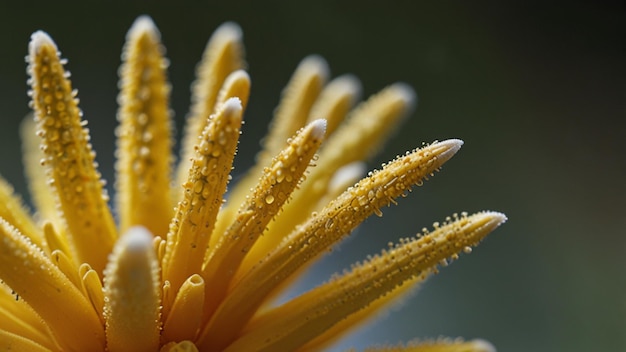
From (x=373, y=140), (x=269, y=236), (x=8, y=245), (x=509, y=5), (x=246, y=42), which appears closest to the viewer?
(x=8, y=245)

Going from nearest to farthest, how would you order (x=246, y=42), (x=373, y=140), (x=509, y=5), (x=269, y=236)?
(x=269, y=236) → (x=373, y=140) → (x=509, y=5) → (x=246, y=42)

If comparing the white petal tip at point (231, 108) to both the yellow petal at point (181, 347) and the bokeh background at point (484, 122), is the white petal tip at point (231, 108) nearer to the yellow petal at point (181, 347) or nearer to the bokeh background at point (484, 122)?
the yellow petal at point (181, 347)

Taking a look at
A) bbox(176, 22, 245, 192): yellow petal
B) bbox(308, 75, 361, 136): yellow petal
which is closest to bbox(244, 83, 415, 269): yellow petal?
bbox(308, 75, 361, 136): yellow petal

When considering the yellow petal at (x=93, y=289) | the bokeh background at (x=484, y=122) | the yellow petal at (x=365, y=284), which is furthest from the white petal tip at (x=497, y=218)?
the bokeh background at (x=484, y=122)

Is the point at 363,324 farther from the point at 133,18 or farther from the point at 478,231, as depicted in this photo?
the point at 133,18

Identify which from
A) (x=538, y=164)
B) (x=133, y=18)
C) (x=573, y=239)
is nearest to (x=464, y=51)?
(x=538, y=164)

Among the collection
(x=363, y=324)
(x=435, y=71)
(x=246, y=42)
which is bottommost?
(x=363, y=324)
